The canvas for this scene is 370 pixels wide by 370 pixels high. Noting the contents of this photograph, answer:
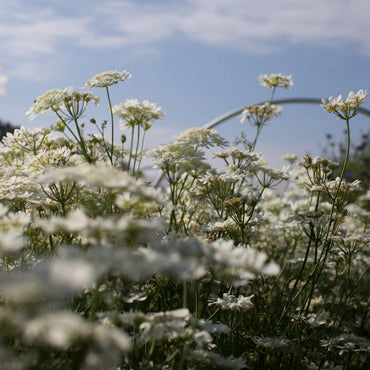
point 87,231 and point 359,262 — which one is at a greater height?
point 87,231

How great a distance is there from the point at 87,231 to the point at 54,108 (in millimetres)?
1611

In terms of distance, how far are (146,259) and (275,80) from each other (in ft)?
9.81

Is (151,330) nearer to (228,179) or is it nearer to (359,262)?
(228,179)

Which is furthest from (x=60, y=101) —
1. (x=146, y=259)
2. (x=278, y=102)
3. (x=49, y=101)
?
(x=278, y=102)

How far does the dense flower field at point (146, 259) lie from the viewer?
0.84 metres

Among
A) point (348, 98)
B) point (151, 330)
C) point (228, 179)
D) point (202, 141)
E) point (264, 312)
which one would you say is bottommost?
point (264, 312)

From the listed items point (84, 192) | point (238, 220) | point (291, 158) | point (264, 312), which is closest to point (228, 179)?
point (238, 220)

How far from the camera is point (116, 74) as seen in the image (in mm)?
2373

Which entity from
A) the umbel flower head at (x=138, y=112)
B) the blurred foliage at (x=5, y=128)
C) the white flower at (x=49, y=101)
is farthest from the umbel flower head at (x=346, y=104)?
the blurred foliage at (x=5, y=128)

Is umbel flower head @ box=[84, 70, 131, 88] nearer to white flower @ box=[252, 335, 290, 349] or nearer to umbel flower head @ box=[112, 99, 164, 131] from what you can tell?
umbel flower head @ box=[112, 99, 164, 131]

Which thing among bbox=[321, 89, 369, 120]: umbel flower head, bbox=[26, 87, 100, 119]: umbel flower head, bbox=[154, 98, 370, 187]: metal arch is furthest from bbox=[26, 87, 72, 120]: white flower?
bbox=[154, 98, 370, 187]: metal arch

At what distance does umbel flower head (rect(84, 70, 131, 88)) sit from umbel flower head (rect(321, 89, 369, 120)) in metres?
1.31

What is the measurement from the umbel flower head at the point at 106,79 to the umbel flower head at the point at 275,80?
161cm

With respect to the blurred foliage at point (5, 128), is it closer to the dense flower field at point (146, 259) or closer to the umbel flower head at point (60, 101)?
the dense flower field at point (146, 259)
